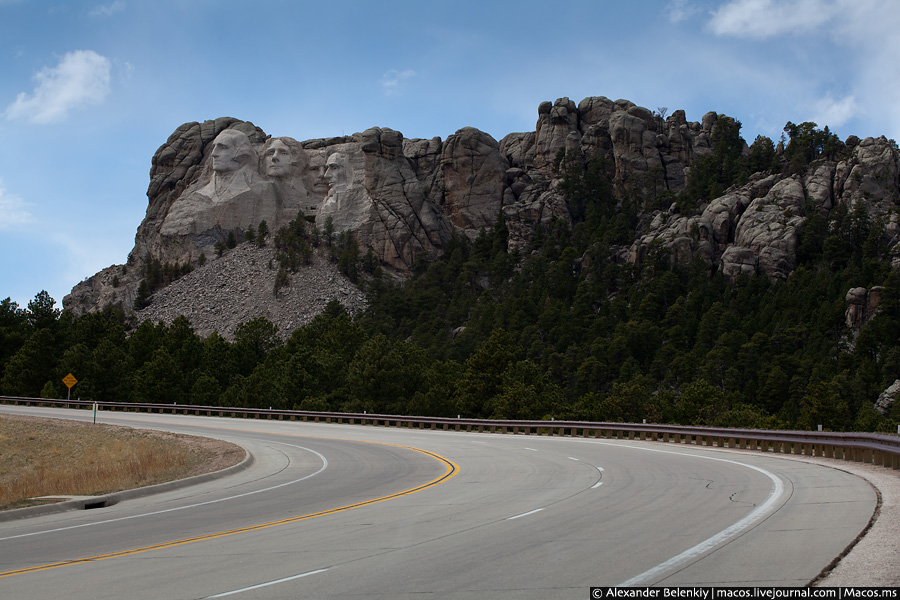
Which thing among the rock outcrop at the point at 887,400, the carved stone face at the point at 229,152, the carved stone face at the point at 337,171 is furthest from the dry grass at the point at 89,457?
the carved stone face at the point at 229,152

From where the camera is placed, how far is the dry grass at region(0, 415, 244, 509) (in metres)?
17.8

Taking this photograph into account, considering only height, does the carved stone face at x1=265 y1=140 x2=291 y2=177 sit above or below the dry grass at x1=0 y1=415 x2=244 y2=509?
above

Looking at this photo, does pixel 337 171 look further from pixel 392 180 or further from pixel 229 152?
pixel 229 152

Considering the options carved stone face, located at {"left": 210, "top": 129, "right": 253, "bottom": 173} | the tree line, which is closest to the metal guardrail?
the tree line

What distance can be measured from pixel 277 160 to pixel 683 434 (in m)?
162

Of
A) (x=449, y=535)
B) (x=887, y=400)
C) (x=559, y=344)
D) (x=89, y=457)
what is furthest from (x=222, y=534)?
(x=559, y=344)

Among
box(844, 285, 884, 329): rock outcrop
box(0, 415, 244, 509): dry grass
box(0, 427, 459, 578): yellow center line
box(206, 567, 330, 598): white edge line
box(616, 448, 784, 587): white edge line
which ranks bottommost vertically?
box(0, 415, 244, 509): dry grass

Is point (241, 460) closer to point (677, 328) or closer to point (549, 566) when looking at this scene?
point (549, 566)

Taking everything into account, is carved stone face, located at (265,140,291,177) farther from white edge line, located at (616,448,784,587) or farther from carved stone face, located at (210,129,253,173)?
white edge line, located at (616,448,784,587)

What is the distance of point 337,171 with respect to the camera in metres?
179

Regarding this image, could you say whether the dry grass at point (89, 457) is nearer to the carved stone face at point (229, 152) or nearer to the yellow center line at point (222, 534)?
the yellow center line at point (222, 534)

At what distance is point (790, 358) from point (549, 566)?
304 ft

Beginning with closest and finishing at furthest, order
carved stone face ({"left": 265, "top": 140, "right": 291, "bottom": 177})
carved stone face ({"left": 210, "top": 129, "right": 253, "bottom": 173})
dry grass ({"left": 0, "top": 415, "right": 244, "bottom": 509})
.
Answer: dry grass ({"left": 0, "top": 415, "right": 244, "bottom": 509}), carved stone face ({"left": 210, "top": 129, "right": 253, "bottom": 173}), carved stone face ({"left": 265, "top": 140, "right": 291, "bottom": 177})

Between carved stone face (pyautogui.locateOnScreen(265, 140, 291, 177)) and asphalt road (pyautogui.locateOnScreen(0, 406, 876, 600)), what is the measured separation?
168m
